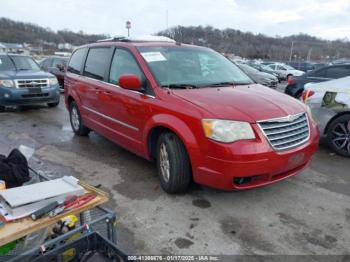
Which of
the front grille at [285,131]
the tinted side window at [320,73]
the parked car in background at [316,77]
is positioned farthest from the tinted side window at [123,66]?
the tinted side window at [320,73]

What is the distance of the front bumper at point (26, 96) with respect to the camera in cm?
868

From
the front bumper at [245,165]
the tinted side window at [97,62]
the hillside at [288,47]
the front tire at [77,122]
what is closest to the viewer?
the front bumper at [245,165]

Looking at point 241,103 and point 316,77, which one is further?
point 316,77

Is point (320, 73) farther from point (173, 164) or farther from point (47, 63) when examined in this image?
point (47, 63)

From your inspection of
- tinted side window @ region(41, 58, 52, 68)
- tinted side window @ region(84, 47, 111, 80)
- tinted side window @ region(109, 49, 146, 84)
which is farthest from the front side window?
tinted side window @ region(109, 49, 146, 84)

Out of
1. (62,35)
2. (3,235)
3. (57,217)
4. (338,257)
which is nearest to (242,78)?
(338,257)

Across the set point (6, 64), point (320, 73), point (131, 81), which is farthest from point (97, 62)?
point (320, 73)

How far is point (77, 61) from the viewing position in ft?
20.1

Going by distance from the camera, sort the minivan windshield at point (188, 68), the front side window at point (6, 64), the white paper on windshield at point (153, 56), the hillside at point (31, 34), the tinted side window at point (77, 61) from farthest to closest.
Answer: the hillside at point (31, 34) < the front side window at point (6, 64) < the tinted side window at point (77, 61) < the white paper on windshield at point (153, 56) < the minivan windshield at point (188, 68)

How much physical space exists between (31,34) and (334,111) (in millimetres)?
51065

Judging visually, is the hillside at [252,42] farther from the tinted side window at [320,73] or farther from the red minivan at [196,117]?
the red minivan at [196,117]

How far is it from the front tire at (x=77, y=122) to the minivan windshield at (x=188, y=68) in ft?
7.79

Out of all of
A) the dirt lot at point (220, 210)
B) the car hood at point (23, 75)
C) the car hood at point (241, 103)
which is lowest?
the dirt lot at point (220, 210)

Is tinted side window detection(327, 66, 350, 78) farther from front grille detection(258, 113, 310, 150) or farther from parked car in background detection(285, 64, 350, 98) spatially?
front grille detection(258, 113, 310, 150)
